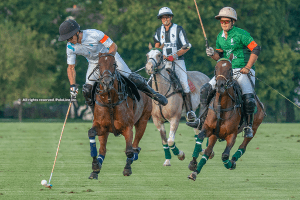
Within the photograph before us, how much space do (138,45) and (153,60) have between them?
90.5 ft

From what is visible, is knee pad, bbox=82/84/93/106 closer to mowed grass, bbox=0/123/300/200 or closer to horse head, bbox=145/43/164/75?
mowed grass, bbox=0/123/300/200

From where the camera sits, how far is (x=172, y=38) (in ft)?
42.5

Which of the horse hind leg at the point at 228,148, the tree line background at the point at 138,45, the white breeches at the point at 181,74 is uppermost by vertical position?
the white breeches at the point at 181,74

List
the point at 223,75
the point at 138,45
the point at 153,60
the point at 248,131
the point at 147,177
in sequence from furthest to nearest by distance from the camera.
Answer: the point at 138,45
the point at 153,60
the point at 248,131
the point at 147,177
the point at 223,75

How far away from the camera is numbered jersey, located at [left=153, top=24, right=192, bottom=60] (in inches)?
508

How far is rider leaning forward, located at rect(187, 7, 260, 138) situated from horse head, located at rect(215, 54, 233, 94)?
2.14 ft

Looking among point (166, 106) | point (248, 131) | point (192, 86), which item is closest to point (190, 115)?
point (166, 106)

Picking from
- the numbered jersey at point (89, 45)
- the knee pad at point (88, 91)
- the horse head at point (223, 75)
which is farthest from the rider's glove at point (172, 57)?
the knee pad at point (88, 91)

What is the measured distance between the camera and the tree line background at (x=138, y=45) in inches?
1527

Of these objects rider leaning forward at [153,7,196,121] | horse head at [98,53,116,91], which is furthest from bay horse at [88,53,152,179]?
rider leaning forward at [153,7,196,121]

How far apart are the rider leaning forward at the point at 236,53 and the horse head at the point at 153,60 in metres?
1.75

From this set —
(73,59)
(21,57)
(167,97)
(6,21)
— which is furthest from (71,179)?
(6,21)

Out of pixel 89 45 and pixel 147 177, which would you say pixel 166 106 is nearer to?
pixel 147 177

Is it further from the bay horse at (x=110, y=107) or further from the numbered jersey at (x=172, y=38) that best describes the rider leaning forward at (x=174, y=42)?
the bay horse at (x=110, y=107)
